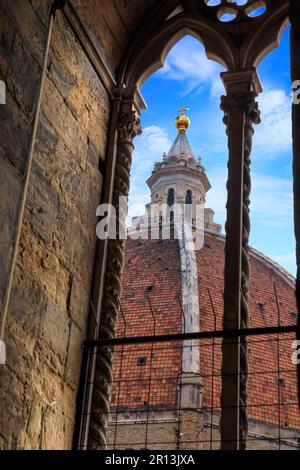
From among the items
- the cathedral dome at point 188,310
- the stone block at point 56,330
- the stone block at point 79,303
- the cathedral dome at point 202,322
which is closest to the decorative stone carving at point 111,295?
Result: the stone block at point 79,303

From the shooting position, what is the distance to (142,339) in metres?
5.76

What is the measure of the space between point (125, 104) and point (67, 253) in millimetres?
1590

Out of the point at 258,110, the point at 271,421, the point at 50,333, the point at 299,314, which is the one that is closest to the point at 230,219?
the point at 258,110

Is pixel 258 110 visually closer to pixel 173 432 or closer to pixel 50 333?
pixel 50 333

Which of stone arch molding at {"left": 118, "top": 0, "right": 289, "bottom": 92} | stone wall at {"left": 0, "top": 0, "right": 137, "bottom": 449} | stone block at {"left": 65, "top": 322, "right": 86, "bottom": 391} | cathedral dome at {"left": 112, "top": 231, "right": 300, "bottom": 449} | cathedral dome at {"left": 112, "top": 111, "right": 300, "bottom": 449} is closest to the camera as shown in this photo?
stone wall at {"left": 0, "top": 0, "right": 137, "bottom": 449}

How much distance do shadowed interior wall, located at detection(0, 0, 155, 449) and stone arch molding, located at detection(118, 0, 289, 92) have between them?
2.09 feet

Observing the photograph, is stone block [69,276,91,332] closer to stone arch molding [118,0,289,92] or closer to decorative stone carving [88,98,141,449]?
decorative stone carving [88,98,141,449]

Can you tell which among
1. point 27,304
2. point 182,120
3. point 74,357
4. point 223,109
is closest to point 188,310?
point 182,120

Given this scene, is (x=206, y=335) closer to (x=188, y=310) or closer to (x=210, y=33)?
(x=210, y=33)

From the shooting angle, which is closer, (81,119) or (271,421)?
(81,119)

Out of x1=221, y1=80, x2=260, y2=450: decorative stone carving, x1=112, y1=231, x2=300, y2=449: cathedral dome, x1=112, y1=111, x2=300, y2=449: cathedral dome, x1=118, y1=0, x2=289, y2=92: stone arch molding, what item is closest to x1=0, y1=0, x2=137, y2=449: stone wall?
x1=118, y1=0, x2=289, y2=92: stone arch molding

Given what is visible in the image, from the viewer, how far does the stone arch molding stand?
23.0 feet

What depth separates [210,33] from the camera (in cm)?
727

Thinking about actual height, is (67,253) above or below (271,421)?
below
